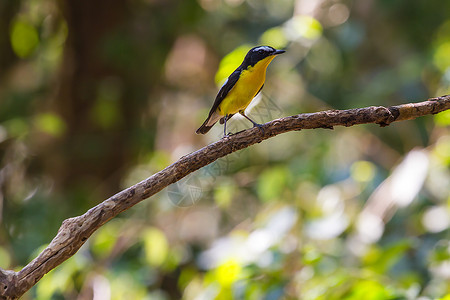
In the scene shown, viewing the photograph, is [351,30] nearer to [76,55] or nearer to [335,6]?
[335,6]

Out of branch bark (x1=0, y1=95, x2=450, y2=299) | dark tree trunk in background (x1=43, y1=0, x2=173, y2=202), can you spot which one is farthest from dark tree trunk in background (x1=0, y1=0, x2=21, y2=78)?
branch bark (x1=0, y1=95, x2=450, y2=299)

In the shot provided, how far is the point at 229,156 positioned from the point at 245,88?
1.27m

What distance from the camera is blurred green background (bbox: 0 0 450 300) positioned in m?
3.22

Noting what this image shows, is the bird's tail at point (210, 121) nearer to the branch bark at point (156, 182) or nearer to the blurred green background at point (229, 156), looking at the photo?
the blurred green background at point (229, 156)

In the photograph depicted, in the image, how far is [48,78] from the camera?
6586 mm

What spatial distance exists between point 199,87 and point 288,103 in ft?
6.75

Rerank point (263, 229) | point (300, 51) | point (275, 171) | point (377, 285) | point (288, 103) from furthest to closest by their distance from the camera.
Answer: point (288, 103)
point (300, 51)
point (275, 171)
point (263, 229)
point (377, 285)

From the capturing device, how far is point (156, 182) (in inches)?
72.7

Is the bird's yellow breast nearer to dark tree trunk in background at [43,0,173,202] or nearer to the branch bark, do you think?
the branch bark

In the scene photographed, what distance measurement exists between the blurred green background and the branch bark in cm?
80

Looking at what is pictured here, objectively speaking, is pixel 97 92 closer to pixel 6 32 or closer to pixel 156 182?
pixel 6 32

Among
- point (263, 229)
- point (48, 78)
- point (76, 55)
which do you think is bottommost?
point (263, 229)

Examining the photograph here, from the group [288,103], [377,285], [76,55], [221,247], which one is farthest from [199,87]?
[377,285]

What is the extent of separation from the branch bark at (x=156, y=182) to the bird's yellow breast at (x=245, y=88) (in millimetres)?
846
